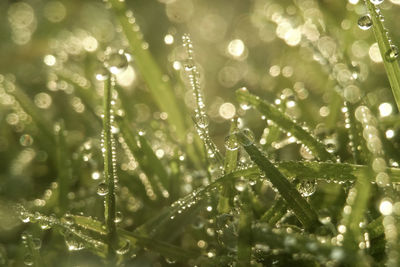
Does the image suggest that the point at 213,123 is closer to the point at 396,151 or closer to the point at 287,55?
the point at 287,55

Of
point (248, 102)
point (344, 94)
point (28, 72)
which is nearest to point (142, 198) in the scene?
point (248, 102)

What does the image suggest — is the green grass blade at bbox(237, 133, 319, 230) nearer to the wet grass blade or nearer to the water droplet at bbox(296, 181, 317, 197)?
the water droplet at bbox(296, 181, 317, 197)

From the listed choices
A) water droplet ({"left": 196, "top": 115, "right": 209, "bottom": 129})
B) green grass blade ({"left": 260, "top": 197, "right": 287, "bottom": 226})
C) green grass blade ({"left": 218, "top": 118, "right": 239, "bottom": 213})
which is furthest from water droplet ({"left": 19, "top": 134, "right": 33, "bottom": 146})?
green grass blade ({"left": 260, "top": 197, "right": 287, "bottom": 226})

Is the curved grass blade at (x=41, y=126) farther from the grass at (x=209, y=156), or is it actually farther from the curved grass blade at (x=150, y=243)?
the curved grass blade at (x=150, y=243)

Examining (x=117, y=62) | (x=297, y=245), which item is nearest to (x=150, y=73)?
(x=117, y=62)

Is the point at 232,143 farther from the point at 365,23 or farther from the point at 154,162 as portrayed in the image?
the point at 365,23

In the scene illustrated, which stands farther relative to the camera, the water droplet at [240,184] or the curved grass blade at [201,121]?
the curved grass blade at [201,121]

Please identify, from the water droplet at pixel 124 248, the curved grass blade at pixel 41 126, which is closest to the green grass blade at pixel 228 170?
the water droplet at pixel 124 248
